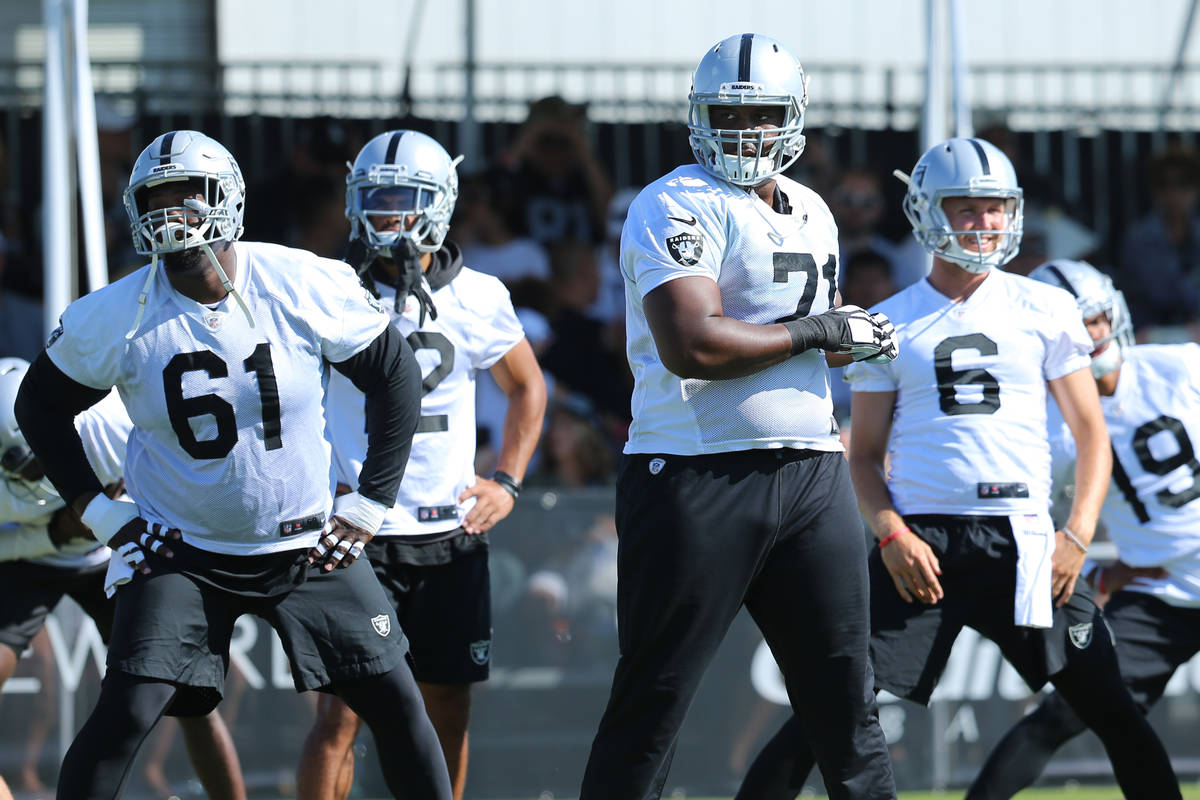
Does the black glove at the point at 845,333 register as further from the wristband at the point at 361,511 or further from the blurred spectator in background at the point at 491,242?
the blurred spectator in background at the point at 491,242

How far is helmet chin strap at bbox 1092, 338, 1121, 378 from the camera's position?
207 inches

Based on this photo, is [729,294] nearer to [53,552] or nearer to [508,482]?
[508,482]

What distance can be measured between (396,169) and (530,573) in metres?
2.31

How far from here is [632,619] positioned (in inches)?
148

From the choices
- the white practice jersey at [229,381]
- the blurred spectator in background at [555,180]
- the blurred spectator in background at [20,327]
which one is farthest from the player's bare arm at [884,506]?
the blurred spectator in background at [20,327]

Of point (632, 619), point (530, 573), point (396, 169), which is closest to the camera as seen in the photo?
point (632, 619)

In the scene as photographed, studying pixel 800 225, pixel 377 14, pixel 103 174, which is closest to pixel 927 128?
pixel 800 225

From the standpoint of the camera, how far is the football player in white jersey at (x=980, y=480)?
463cm

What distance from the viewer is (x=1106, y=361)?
526 centimetres

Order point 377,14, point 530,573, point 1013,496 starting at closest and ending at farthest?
1. point 1013,496
2. point 530,573
3. point 377,14

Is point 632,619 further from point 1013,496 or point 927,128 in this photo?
point 927,128

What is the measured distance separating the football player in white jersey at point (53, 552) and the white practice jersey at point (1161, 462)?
2.97 meters

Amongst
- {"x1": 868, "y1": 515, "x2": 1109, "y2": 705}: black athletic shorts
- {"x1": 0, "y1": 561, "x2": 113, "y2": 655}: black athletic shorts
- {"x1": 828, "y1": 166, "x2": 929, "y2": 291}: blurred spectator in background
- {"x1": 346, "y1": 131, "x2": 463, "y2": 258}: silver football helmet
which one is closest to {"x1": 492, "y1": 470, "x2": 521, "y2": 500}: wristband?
{"x1": 346, "y1": 131, "x2": 463, "y2": 258}: silver football helmet

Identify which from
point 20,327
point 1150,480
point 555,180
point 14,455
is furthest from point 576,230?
point 14,455
